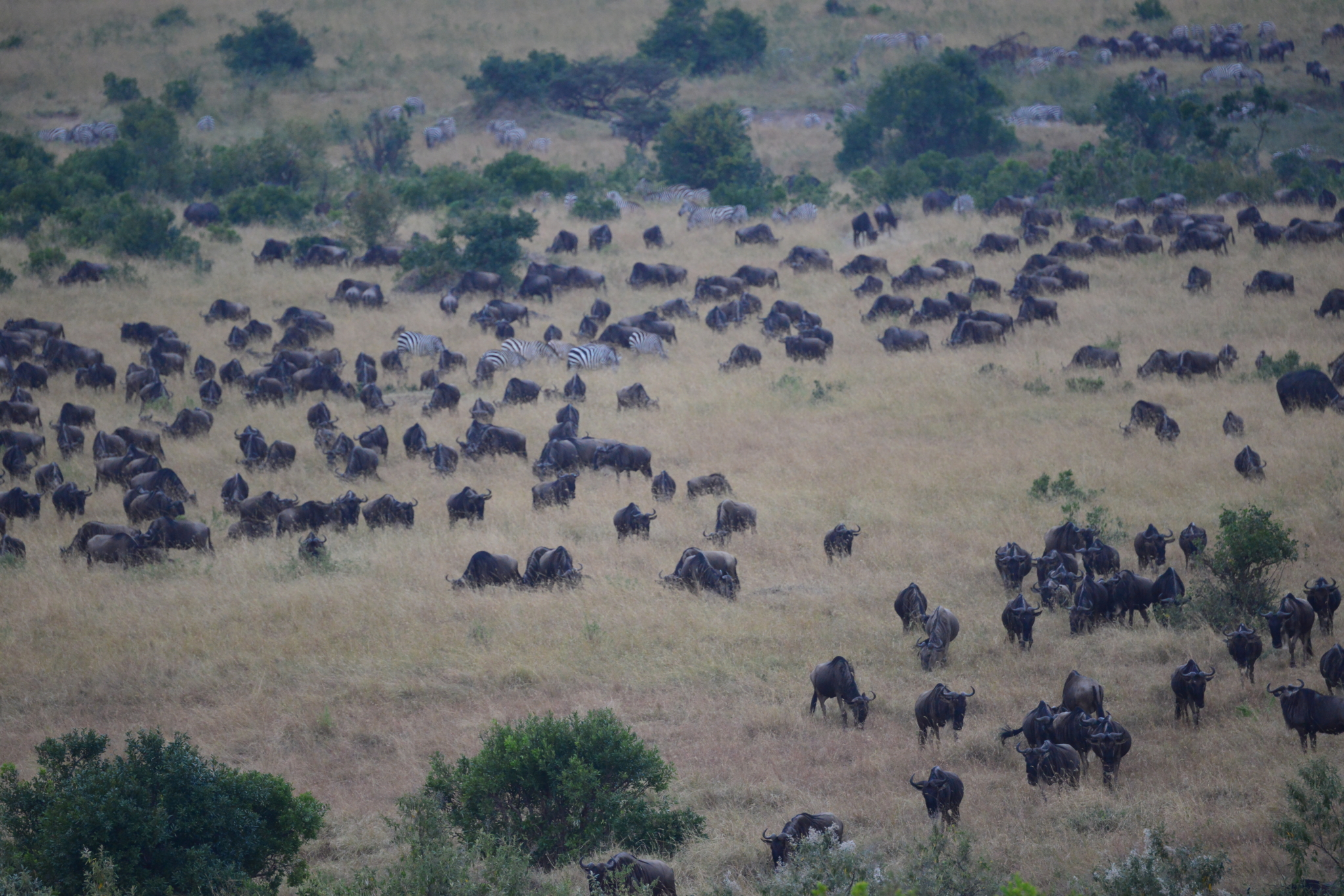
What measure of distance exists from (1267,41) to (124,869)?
70233 millimetres

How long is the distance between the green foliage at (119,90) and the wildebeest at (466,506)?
4995 cm

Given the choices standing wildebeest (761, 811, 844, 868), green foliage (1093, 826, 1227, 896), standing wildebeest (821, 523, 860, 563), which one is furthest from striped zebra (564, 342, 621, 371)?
green foliage (1093, 826, 1227, 896)

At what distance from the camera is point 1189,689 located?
430 inches

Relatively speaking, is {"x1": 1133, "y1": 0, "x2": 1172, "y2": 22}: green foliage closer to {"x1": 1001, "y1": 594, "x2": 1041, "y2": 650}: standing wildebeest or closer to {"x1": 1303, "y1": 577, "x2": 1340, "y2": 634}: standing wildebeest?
{"x1": 1303, "y1": 577, "x2": 1340, "y2": 634}: standing wildebeest

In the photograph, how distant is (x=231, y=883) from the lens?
29.0 feet

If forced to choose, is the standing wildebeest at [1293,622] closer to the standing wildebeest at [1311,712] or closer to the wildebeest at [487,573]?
the standing wildebeest at [1311,712]

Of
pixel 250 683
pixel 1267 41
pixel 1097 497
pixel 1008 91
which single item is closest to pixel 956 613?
pixel 1097 497

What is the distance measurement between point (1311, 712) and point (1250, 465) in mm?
8562

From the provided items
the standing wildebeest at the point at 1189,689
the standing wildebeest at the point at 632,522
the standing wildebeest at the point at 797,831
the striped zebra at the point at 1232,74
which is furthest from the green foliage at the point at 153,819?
the striped zebra at the point at 1232,74

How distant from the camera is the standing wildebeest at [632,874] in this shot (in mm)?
8234

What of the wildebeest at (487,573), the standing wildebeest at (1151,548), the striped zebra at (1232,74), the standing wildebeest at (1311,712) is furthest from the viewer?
the striped zebra at (1232,74)

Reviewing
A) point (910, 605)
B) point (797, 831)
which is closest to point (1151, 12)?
point (910, 605)

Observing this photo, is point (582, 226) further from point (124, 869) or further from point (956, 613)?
point (124, 869)

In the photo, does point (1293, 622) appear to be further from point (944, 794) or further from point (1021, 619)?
point (944, 794)
